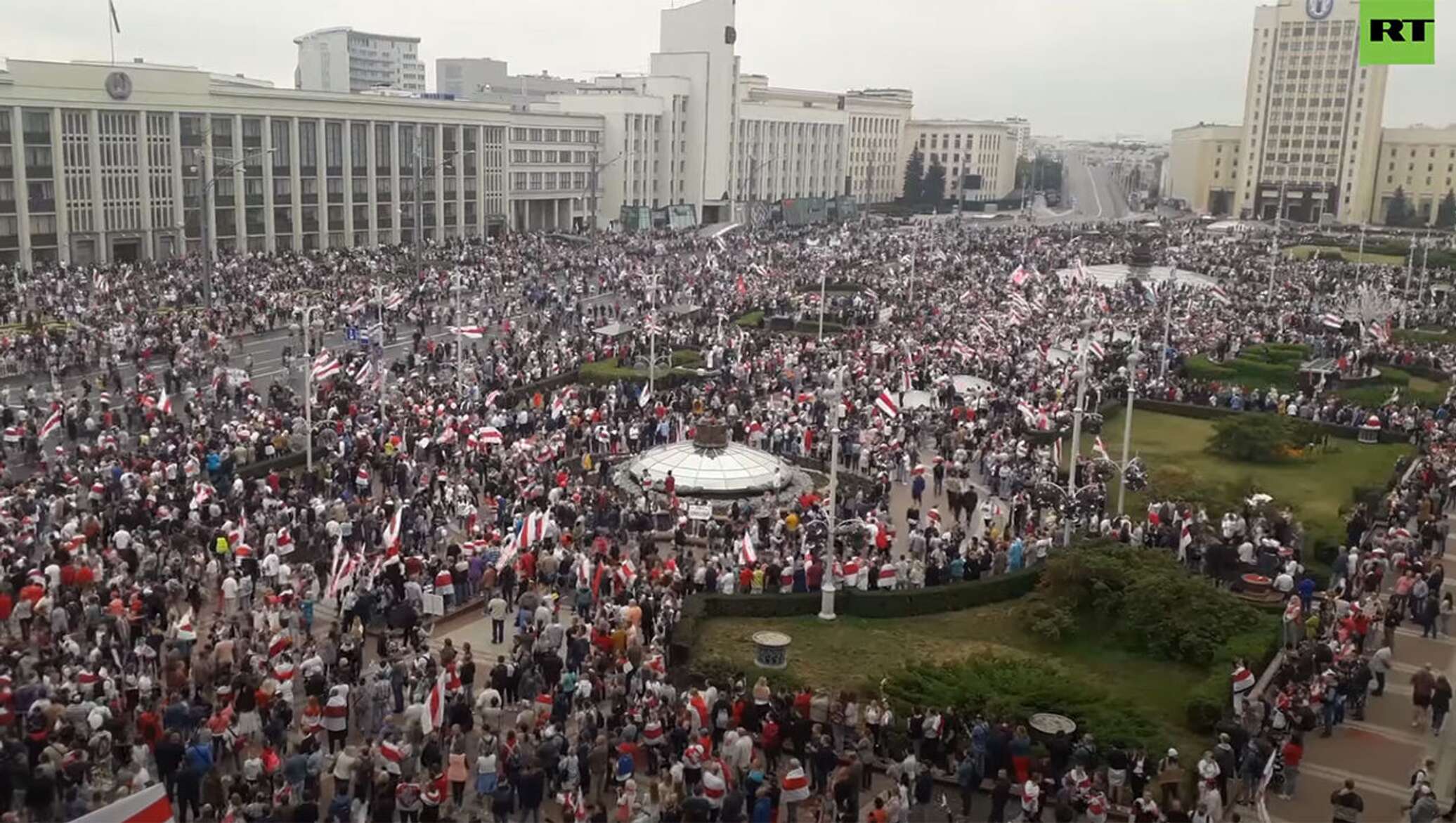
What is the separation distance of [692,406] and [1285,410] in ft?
59.8

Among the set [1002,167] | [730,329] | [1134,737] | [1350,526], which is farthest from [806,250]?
[1002,167]

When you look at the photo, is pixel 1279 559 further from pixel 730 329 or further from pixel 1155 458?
pixel 730 329

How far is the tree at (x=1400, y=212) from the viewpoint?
142 metres

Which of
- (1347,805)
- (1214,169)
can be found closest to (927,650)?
(1347,805)

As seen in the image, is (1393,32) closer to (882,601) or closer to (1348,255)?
(882,601)

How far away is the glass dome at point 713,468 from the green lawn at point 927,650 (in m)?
Answer: 8.01

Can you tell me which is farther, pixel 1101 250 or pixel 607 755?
pixel 1101 250

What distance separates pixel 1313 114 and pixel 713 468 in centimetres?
13487

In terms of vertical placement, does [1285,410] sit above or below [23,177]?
below

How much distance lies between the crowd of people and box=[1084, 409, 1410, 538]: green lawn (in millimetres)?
1643

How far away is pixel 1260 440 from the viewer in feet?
120

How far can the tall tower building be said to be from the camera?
142125mm

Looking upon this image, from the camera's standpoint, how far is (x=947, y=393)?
39.8 m

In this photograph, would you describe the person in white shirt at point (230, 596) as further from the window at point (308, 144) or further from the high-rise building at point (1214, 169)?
the high-rise building at point (1214, 169)
